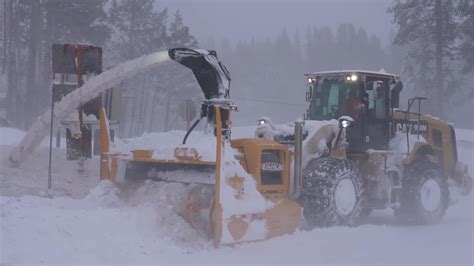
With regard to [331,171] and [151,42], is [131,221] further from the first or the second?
[151,42]

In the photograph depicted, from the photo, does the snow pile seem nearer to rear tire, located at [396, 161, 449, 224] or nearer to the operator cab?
the operator cab

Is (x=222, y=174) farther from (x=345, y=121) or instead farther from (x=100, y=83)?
(x=100, y=83)

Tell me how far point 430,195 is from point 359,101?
2618 millimetres

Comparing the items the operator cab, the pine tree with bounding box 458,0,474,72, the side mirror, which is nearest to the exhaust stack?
the operator cab

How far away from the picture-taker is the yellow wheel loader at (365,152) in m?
9.86

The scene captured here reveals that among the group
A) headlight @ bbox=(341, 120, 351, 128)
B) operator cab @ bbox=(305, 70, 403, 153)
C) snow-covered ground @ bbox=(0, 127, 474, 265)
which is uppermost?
operator cab @ bbox=(305, 70, 403, 153)

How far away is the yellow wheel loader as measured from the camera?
9859 millimetres

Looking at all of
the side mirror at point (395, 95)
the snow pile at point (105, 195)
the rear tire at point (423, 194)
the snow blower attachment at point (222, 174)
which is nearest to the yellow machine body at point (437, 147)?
the rear tire at point (423, 194)

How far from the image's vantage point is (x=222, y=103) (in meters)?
8.78

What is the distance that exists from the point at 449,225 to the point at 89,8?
1184 inches

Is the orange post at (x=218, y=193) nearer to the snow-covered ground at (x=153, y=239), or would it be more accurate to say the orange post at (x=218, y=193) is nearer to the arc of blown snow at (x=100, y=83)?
the snow-covered ground at (x=153, y=239)

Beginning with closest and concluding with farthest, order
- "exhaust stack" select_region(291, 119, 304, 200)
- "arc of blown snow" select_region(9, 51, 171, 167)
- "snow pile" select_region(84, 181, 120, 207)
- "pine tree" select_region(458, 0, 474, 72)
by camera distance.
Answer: "snow pile" select_region(84, 181, 120, 207) < "exhaust stack" select_region(291, 119, 304, 200) < "arc of blown snow" select_region(9, 51, 171, 167) < "pine tree" select_region(458, 0, 474, 72)

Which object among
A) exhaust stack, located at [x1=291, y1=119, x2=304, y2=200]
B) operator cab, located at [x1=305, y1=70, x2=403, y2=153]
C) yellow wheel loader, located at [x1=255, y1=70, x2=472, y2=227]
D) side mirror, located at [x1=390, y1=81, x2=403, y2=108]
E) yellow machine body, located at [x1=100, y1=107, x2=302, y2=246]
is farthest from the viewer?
side mirror, located at [x1=390, y1=81, x2=403, y2=108]

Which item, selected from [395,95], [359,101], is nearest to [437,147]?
[395,95]
